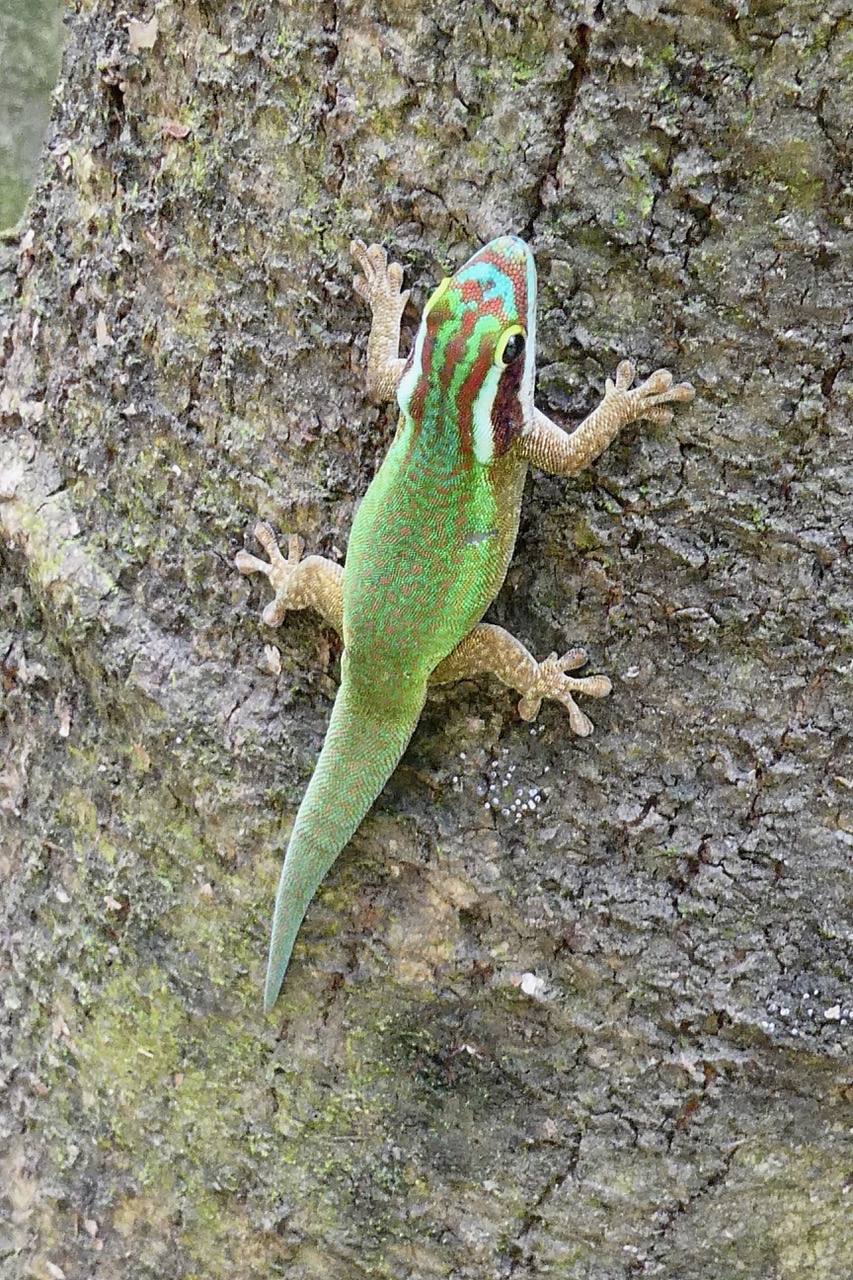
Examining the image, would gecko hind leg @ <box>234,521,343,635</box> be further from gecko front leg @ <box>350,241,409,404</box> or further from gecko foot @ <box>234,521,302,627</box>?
gecko front leg @ <box>350,241,409,404</box>

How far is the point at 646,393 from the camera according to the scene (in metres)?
1.55

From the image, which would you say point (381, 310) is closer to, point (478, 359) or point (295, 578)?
point (478, 359)

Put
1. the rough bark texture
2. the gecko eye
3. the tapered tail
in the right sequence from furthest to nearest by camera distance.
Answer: the tapered tail < the gecko eye < the rough bark texture

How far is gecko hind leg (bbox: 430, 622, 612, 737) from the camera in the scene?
66.6 inches

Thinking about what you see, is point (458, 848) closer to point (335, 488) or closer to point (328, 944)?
point (328, 944)

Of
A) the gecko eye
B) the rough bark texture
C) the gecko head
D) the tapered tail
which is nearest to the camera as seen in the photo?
the rough bark texture

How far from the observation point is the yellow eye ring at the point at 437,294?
169 cm

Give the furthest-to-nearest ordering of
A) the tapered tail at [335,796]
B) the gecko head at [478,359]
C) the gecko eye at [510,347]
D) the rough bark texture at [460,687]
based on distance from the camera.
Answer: the tapered tail at [335,796] < the gecko eye at [510,347] < the gecko head at [478,359] < the rough bark texture at [460,687]

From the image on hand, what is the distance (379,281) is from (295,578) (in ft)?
1.91

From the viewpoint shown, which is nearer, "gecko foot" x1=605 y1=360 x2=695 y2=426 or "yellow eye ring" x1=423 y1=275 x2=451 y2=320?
"gecko foot" x1=605 y1=360 x2=695 y2=426

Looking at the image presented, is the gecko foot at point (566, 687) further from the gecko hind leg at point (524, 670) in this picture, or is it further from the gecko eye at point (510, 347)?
the gecko eye at point (510, 347)

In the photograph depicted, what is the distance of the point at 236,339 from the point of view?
72.4 inches

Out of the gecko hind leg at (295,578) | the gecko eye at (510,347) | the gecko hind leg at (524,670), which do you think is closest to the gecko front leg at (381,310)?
the gecko eye at (510,347)

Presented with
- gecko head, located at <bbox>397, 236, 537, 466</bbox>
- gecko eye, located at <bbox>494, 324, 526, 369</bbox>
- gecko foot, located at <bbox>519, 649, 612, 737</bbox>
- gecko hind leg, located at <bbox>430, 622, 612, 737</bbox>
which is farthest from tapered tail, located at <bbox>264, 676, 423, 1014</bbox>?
gecko eye, located at <bbox>494, 324, 526, 369</bbox>
